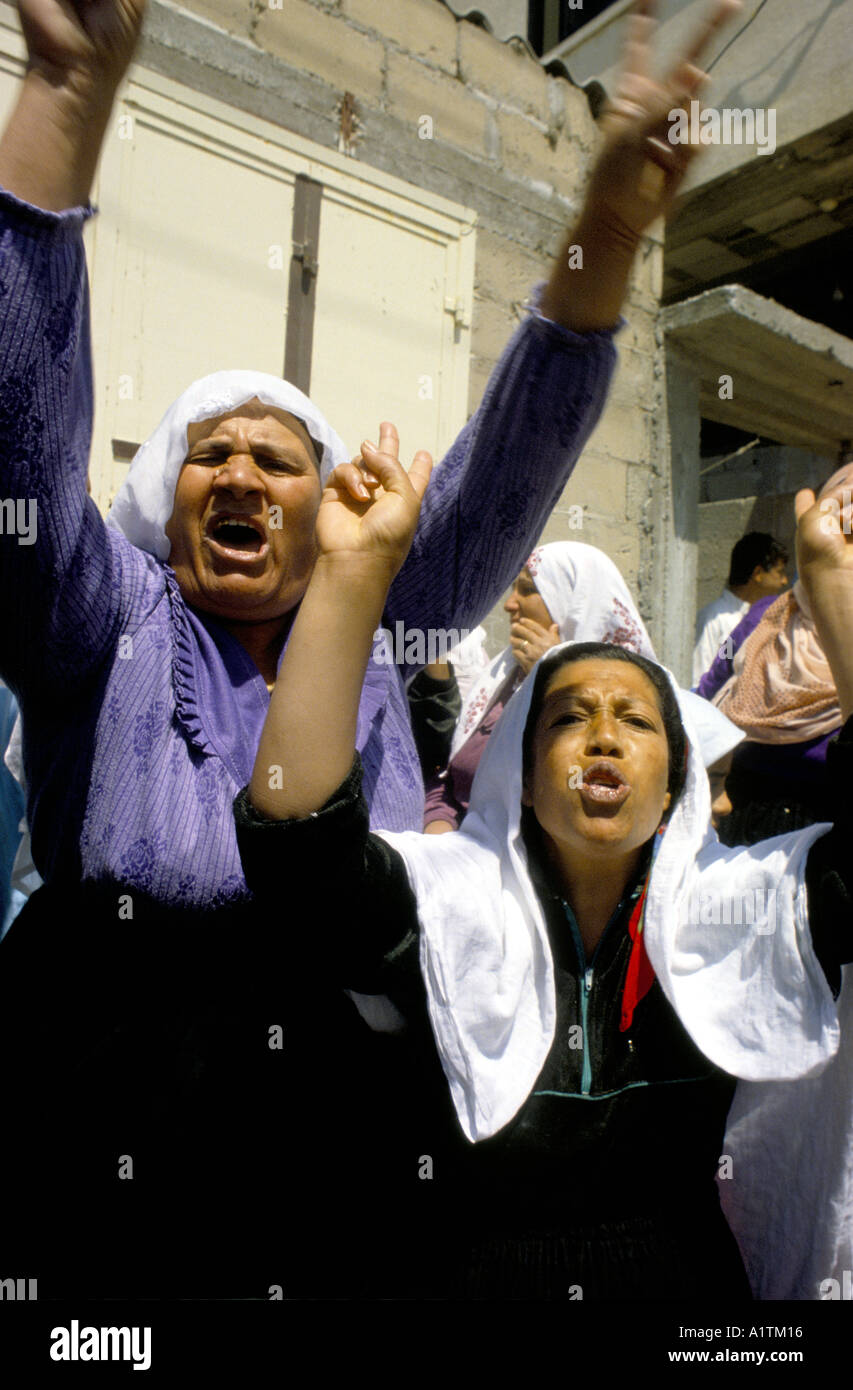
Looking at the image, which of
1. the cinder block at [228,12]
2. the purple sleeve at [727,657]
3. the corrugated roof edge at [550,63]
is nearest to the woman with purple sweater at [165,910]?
the purple sleeve at [727,657]

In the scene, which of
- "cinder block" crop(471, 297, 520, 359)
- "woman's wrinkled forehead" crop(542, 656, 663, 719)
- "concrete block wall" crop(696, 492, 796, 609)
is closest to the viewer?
"woman's wrinkled forehead" crop(542, 656, 663, 719)

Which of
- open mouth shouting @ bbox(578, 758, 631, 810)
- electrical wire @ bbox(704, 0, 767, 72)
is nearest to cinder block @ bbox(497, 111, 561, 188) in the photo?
electrical wire @ bbox(704, 0, 767, 72)

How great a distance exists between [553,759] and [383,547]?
55cm

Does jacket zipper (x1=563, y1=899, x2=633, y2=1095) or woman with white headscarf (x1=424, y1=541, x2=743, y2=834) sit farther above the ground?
woman with white headscarf (x1=424, y1=541, x2=743, y2=834)

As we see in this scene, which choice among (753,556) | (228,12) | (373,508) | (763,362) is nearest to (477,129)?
(228,12)

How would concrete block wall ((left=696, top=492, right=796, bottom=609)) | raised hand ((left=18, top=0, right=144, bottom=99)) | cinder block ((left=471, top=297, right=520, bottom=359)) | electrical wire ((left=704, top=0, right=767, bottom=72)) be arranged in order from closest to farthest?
1. raised hand ((left=18, top=0, right=144, bottom=99))
2. cinder block ((left=471, top=297, right=520, bottom=359))
3. electrical wire ((left=704, top=0, right=767, bottom=72))
4. concrete block wall ((left=696, top=492, right=796, bottom=609))

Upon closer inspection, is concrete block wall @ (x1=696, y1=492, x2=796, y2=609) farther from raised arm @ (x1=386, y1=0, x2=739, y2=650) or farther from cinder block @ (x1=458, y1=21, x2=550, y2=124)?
raised arm @ (x1=386, y1=0, x2=739, y2=650)

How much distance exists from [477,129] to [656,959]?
4.25m

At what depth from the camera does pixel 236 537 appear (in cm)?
155

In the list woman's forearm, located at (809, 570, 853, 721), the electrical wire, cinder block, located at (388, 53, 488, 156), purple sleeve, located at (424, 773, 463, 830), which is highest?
the electrical wire

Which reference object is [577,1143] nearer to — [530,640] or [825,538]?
[825,538]

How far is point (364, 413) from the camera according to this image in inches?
161

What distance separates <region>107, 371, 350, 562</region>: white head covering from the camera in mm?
1580

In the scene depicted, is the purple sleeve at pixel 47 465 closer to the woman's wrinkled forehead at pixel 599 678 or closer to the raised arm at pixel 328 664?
the raised arm at pixel 328 664
